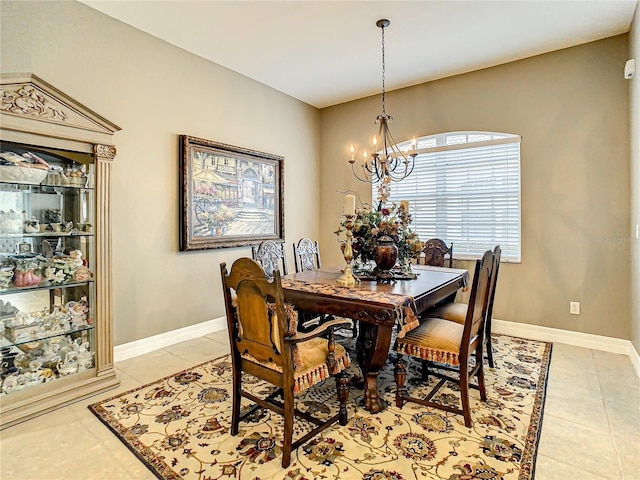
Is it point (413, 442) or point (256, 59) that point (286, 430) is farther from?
point (256, 59)

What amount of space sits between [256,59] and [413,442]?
373 centimetres

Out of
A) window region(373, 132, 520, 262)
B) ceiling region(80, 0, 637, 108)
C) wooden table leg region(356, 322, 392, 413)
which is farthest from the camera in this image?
window region(373, 132, 520, 262)

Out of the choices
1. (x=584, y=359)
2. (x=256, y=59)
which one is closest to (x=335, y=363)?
(x=584, y=359)

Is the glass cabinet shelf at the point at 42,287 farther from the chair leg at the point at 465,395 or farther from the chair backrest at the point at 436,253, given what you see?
the chair backrest at the point at 436,253

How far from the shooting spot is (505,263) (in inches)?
154

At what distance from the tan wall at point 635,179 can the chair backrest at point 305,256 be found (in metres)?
2.75

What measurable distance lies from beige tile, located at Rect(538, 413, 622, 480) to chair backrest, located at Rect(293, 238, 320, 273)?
2245mm

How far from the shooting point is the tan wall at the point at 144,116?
8.87ft

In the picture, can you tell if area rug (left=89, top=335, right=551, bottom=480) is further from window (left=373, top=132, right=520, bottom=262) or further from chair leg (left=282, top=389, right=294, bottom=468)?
window (left=373, top=132, right=520, bottom=262)

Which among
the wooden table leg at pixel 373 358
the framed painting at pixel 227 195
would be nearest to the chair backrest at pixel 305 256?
the framed painting at pixel 227 195

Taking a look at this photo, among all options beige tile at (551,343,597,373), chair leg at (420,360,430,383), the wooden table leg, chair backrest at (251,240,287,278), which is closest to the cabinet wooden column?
chair backrest at (251,240,287,278)

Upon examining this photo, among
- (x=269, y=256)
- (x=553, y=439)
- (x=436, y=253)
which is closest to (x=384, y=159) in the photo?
(x=269, y=256)

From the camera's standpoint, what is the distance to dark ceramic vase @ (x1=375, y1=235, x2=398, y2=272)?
271cm

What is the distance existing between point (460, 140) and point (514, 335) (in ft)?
7.49
